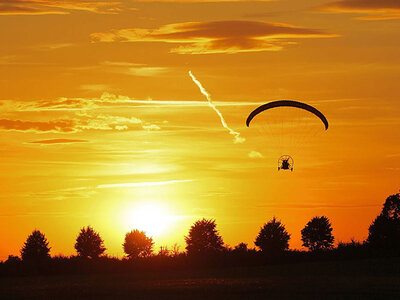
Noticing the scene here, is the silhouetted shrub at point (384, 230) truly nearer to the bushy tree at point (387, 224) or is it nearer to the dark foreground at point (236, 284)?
the bushy tree at point (387, 224)

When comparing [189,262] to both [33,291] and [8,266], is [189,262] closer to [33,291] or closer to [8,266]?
[8,266]

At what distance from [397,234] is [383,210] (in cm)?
746

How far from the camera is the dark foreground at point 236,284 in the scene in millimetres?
64062

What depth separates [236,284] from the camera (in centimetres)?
7131

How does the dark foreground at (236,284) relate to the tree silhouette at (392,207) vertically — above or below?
below

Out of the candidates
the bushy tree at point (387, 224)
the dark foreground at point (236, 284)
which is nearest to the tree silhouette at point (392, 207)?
the bushy tree at point (387, 224)

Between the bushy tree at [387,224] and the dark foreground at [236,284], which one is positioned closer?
the dark foreground at [236,284]

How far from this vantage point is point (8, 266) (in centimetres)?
9562

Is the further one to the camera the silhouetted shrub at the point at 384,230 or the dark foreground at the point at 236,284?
the silhouetted shrub at the point at 384,230

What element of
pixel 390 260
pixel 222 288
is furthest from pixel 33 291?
pixel 390 260

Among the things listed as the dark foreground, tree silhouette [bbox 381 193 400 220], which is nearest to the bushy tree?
tree silhouette [bbox 381 193 400 220]

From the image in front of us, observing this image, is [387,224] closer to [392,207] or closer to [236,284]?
[392,207]

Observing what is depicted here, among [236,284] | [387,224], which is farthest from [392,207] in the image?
[236,284]

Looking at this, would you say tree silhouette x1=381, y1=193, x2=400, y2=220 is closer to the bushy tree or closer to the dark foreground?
the bushy tree
